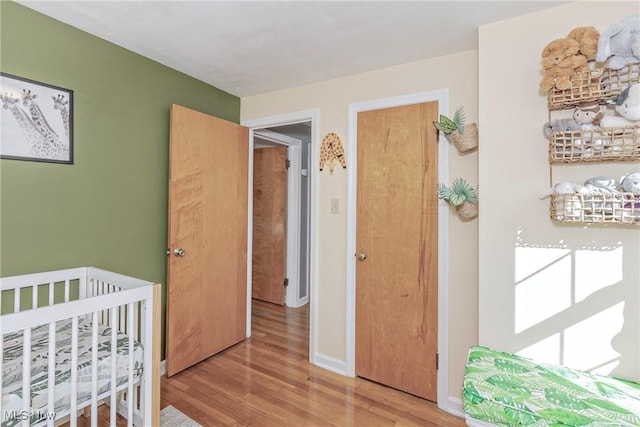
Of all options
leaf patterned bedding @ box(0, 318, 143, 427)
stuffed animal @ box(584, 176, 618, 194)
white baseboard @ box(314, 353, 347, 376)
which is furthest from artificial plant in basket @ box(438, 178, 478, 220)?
leaf patterned bedding @ box(0, 318, 143, 427)

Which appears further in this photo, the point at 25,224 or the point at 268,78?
the point at 268,78

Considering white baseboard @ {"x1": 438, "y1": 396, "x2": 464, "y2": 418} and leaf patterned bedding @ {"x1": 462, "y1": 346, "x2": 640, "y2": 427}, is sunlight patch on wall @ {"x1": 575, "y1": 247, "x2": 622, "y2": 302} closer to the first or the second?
leaf patterned bedding @ {"x1": 462, "y1": 346, "x2": 640, "y2": 427}

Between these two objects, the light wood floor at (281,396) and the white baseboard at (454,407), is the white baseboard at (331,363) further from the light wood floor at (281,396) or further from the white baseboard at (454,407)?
the white baseboard at (454,407)

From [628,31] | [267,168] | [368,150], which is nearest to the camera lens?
[628,31]

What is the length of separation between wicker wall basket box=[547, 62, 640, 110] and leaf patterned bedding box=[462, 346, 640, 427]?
1.21 metres

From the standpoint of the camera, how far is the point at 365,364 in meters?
2.32

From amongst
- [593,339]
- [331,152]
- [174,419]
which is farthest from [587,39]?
[174,419]

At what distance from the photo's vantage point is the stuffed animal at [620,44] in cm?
125

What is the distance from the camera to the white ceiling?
1562mm

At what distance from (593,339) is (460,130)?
49.0 inches

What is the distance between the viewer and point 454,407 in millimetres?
1958

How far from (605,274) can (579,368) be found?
46 centimetres

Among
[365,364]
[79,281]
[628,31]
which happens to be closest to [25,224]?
[79,281]

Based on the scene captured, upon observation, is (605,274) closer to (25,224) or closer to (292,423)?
(292,423)
